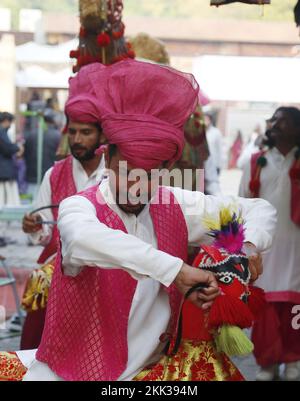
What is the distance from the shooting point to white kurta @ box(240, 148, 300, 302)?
6.34 meters

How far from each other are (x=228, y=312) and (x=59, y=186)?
2693mm

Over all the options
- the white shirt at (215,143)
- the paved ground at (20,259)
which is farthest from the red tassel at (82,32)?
the white shirt at (215,143)

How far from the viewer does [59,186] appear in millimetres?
5258

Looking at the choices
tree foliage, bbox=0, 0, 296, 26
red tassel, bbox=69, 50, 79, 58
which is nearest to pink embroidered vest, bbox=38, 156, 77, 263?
red tassel, bbox=69, 50, 79, 58

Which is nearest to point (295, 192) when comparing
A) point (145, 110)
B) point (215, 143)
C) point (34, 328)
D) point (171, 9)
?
point (34, 328)

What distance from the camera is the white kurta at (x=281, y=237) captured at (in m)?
6.34

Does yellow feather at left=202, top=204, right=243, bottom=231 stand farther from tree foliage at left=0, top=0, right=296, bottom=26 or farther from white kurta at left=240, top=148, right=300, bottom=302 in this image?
tree foliage at left=0, top=0, right=296, bottom=26

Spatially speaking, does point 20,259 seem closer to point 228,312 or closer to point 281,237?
point 281,237

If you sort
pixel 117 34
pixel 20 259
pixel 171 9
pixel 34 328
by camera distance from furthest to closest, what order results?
pixel 171 9, pixel 20 259, pixel 117 34, pixel 34 328

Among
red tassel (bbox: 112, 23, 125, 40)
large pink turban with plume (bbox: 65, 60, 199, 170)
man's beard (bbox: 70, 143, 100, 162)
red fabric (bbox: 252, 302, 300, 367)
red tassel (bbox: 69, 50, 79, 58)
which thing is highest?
red tassel (bbox: 112, 23, 125, 40)

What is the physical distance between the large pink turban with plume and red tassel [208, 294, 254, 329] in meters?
0.49

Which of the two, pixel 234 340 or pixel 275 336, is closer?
pixel 234 340

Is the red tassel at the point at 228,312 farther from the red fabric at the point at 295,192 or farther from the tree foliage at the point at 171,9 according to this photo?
the tree foliage at the point at 171,9

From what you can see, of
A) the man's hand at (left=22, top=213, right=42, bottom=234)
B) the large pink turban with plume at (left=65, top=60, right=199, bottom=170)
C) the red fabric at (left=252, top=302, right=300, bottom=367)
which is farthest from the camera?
the red fabric at (left=252, top=302, right=300, bottom=367)
